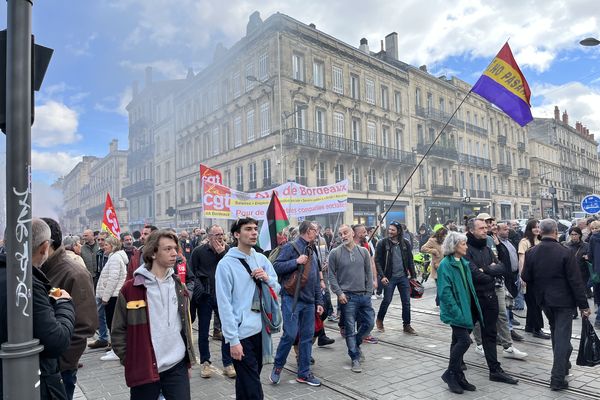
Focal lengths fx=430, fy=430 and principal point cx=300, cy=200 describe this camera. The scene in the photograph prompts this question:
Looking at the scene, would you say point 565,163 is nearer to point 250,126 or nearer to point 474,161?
point 474,161

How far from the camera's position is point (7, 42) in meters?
2.34

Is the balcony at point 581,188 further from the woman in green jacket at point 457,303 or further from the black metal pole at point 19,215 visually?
the black metal pole at point 19,215

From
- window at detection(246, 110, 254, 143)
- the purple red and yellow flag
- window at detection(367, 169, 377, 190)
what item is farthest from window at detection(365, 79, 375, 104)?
the purple red and yellow flag

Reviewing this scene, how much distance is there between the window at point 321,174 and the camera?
27.9 metres

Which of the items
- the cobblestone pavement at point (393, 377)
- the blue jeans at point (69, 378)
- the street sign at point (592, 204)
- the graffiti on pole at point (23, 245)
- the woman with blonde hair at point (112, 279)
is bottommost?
the cobblestone pavement at point (393, 377)

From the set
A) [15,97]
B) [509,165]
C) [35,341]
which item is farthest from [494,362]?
[509,165]

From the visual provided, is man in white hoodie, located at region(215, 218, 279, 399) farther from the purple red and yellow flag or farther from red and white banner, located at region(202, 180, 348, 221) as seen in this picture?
the purple red and yellow flag

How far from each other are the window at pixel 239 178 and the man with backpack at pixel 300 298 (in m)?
24.8

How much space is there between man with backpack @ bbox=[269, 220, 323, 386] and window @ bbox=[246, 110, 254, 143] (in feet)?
80.2

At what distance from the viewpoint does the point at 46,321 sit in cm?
224

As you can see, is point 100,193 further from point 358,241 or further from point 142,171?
point 358,241

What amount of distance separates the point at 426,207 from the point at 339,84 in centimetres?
1331

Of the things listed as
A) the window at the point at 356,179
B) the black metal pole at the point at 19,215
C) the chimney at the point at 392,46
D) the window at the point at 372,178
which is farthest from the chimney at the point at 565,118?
the black metal pole at the point at 19,215

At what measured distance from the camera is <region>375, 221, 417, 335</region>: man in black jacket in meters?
7.38
